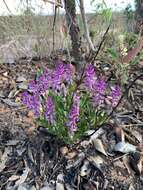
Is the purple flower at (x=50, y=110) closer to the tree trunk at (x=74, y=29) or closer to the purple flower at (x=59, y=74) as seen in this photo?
the purple flower at (x=59, y=74)

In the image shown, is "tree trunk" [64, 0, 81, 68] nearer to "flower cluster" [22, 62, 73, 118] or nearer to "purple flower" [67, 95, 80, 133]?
"flower cluster" [22, 62, 73, 118]

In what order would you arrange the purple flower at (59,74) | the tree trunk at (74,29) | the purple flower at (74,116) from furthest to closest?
the tree trunk at (74,29), the purple flower at (59,74), the purple flower at (74,116)

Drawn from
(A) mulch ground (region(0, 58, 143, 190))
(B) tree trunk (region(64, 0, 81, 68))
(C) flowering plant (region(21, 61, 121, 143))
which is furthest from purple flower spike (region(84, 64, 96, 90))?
(B) tree trunk (region(64, 0, 81, 68))

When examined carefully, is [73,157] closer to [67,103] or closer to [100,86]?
[67,103]

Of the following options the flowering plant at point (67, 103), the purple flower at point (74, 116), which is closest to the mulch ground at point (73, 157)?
the flowering plant at point (67, 103)

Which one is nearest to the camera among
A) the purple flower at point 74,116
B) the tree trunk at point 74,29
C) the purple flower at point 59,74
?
the purple flower at point 74,116

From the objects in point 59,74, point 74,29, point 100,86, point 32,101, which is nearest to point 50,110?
point 32,101
